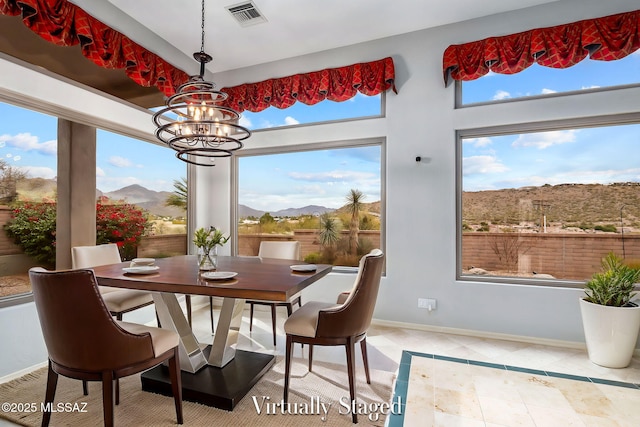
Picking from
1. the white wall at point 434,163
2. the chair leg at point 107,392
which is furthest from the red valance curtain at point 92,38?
the chair leg at point 107,392

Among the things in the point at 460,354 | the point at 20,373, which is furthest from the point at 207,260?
the point at 460,354

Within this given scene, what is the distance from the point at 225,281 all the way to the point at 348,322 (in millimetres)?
768

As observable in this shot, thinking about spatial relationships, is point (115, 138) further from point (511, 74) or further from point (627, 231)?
point (627, 231)

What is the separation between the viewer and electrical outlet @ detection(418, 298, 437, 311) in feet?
11.0

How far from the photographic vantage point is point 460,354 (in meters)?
2.79

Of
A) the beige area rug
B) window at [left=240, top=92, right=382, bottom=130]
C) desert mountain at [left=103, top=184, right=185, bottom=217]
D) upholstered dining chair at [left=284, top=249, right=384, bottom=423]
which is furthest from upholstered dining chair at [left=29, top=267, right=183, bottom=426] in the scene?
window at [left=240, top=92, right=382, bottom=130]

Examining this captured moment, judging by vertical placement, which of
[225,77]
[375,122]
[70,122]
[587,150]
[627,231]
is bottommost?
[627,231]

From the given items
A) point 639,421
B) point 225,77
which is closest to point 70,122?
point 225,77

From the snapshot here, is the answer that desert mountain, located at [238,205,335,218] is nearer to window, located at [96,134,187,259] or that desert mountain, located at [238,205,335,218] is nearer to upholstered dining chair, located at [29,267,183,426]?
window, located at [96,134,187,259]

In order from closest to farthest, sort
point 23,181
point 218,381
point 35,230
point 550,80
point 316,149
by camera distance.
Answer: point 218,381 < point 23,181 < point 35,230 < point 550,80 < point 316,149

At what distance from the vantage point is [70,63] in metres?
2.72

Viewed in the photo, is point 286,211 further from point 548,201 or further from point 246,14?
point 548,201

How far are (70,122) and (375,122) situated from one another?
2914 millimetres

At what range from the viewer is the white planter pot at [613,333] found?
8.15 feet
